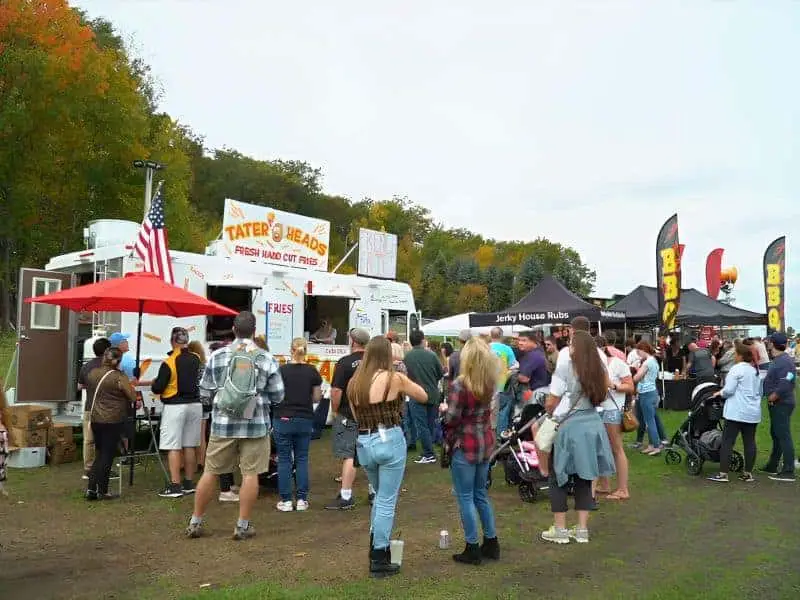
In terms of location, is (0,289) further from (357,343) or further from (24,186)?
(357,343)

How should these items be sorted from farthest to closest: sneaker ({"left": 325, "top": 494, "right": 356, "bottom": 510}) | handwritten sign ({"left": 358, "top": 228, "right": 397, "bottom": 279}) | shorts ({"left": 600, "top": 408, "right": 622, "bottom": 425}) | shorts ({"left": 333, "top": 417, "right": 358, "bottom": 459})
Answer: handwritten sign ({"left": 358, "top": 228, "right": 397, "bottom": 279}), shorts ({"left": 333, "top": 417, "right": 358, "bottom": 459}), shorts ({"left": 600, "top": 408, "right": 622, "bottom": 425}), sneaker ({"left": 325, "top": 494, "right": 356, "bottom": 510})

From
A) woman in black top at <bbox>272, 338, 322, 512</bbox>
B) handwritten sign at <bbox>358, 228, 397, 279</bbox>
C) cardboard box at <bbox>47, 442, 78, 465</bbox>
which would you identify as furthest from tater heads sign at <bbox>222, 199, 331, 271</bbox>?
woman in black top at <bbox>272, 338, 322, 512</bbox>

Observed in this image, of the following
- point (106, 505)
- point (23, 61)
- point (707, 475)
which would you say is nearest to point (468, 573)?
point (106, 505)

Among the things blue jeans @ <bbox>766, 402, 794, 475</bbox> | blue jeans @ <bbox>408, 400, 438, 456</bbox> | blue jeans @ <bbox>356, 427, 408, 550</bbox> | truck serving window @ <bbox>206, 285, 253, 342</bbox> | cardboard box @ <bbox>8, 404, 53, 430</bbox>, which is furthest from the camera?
truck serving window @ <bbox>206, 285, 253, 342</bbox>

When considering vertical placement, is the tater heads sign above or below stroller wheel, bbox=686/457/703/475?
above

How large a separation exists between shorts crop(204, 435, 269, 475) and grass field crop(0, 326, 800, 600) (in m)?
0.61

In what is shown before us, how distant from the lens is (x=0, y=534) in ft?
19.3

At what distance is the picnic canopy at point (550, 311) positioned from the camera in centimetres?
1656

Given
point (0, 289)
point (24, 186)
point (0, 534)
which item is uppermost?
point (24, 186)

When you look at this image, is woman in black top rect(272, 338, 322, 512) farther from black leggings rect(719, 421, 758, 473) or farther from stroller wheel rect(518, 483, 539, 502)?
black leggings rect(719, 421, 758, 473)

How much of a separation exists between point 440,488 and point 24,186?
58.4 feet

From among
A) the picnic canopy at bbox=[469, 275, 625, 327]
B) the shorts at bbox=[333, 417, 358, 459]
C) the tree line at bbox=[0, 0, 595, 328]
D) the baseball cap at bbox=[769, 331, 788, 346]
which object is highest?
the tree line at bbox=[0, 0, 595, 328]

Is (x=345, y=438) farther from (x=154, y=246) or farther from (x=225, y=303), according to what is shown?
(x=225, y=303)

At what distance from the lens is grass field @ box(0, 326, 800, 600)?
14.9 feet
